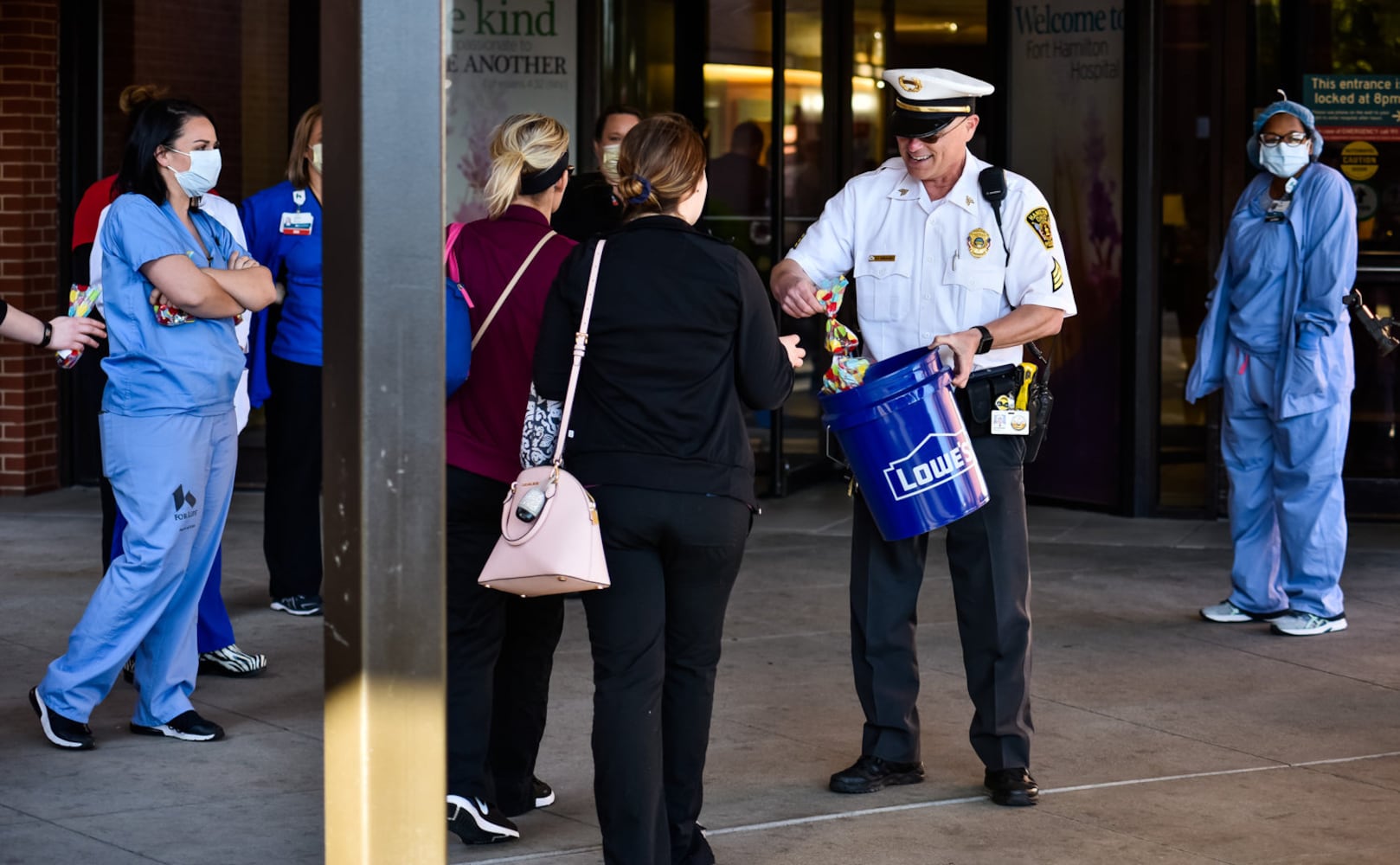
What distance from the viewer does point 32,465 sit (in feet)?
32.1

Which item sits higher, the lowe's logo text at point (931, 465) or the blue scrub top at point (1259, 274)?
the blue scrub top at point (1259, 274)

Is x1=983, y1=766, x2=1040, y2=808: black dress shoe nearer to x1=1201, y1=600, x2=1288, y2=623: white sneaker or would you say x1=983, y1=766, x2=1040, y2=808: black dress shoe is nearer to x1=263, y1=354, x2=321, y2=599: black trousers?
x1=1201, y1=600, x2=1288, y2=623: white sneaker

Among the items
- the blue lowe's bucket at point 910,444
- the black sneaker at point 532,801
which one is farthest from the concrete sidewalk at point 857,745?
the blue lowe's bucket at point 910,444

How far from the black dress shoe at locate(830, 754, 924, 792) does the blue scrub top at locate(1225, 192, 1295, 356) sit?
2.66 m

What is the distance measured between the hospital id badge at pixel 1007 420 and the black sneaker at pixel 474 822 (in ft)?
5.34

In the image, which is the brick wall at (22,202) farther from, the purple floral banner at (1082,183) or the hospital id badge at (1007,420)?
the hospital id badge at (1007,420)

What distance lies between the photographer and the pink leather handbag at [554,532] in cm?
384

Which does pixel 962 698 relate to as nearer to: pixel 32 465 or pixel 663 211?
pixel 663 211

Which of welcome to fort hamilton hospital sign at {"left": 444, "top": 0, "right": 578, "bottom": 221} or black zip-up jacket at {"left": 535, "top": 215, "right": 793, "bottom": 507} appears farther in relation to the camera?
welcome to fort hamilton hospital sign at {"left": 444, "top": 0, "right": 578, "bottom": 221}

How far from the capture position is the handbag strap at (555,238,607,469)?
12.9 ft

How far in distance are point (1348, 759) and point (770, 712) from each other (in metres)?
1.71

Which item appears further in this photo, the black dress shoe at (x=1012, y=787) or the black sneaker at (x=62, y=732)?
the black sneaker at (x=62, y=732)

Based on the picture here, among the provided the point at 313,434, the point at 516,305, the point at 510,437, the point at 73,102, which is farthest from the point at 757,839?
the point at 73,102

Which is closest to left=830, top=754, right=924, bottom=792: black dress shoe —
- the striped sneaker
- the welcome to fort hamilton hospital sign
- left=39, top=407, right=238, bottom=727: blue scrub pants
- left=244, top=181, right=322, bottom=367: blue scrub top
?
left=39, top=407, right=238, bottom=727: blue scrub pants
